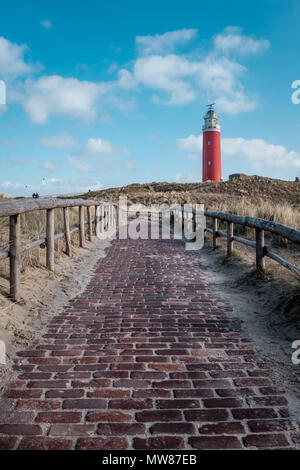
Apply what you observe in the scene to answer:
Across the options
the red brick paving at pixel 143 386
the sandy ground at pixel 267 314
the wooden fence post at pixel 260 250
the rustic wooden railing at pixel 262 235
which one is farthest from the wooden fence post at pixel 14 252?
the wooden fence post at pixel 260 250

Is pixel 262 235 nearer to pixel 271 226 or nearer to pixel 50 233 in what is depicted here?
pixel 271 226

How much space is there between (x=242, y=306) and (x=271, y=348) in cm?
130

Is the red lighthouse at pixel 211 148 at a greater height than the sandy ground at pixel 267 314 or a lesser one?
greater

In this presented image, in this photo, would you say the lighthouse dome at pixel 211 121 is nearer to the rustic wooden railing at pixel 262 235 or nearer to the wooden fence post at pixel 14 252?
the rustic wooden railing at pixel 262 235

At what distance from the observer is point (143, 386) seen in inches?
107

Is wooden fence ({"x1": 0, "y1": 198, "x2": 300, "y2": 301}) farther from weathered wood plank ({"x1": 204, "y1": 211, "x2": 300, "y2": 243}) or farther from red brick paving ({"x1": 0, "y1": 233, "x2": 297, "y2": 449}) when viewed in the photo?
red brick paving ({"x1": 0, "y1": 233, "x2": 297, "y2": 449})

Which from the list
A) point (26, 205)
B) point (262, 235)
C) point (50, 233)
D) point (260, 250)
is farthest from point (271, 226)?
point (50, 233)

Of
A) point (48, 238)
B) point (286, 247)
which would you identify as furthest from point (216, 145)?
point (48, 238)

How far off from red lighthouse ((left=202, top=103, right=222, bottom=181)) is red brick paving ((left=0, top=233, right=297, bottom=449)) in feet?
171

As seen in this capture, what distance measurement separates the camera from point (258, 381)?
280 centimetres

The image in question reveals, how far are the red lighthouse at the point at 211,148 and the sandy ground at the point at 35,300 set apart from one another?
49.8 m

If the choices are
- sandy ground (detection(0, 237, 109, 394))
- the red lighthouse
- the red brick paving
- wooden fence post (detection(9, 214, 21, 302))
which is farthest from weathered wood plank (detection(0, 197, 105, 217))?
the red lighthouse

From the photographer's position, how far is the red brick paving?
7.09ft

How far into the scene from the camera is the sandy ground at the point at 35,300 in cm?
354
